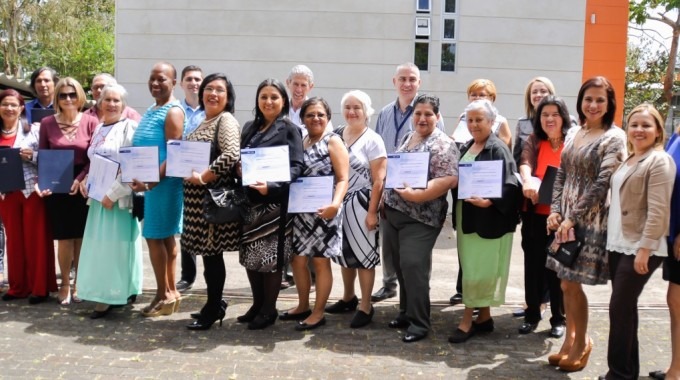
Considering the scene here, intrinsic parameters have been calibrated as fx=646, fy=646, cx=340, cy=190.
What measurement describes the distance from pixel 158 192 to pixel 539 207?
3.29 meters

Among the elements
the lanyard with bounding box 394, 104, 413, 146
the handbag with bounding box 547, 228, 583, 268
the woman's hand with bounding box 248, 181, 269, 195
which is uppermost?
the lanyard with bounding box 394, 104, 413, 146

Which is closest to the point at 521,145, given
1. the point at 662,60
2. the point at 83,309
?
the point at 83,309

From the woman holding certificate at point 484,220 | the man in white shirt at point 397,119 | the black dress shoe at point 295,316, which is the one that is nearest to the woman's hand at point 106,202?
the black dress shoe at point 295,316

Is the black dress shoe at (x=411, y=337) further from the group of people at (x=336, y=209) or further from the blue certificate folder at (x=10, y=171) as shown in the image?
the blue certificate folder at (x=10, y=171)

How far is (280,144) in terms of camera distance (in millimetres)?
5258

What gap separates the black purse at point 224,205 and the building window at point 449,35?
9.50 metres

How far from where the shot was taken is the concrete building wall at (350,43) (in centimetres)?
1362

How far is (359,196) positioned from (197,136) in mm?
1478

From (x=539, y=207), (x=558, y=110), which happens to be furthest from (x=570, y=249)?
(x=558, y=110)

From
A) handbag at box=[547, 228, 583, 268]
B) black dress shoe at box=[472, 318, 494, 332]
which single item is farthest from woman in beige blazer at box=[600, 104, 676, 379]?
black dress shoe at box=[472, 318, 494, 332]

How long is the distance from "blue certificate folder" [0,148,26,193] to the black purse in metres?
2.14

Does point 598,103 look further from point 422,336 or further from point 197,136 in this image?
point 197,136

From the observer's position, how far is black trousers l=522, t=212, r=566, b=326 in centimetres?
553

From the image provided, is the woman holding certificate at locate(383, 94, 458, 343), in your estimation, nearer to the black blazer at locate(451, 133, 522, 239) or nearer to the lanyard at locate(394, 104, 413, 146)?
the black blazer at locate(451, 133, 522, 239)
